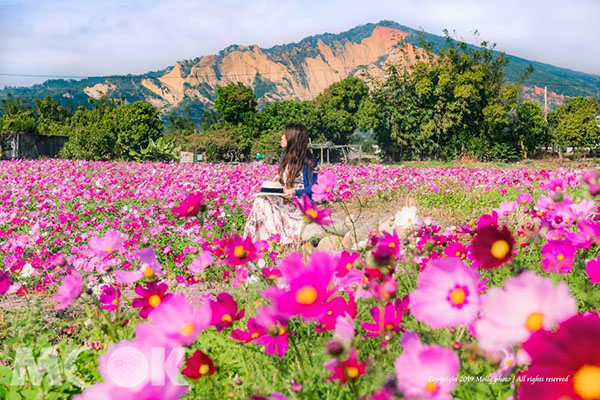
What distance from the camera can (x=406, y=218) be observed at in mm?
1724

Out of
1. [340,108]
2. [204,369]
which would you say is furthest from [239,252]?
[340,108]

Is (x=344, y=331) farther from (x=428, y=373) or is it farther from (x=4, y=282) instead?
(x=4, y=282)

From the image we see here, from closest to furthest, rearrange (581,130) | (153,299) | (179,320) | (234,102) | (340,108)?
1. (179,320)
2. (153,299)
3. (581,130)
4. (340,108)
5. (234,102)

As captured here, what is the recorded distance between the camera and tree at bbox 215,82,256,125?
46969 mm

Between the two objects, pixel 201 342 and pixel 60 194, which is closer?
pixel 201 342

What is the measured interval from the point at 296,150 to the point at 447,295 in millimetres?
3812

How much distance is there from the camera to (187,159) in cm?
2272

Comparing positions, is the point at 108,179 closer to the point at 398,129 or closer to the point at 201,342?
the point at 201,342

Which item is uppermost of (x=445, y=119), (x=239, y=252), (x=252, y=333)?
(x=445, y=119)

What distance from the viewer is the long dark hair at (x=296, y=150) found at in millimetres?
4598

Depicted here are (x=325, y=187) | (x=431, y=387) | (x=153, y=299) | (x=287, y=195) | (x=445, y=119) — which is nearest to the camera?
(x=431, y=387)

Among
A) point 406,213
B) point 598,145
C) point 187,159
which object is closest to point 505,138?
point 598,145

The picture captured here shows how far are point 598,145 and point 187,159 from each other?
1024 inches

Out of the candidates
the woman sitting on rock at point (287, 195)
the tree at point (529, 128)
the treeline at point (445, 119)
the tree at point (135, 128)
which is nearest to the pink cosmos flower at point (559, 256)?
the woman sitting on rock at point (287, 195)
